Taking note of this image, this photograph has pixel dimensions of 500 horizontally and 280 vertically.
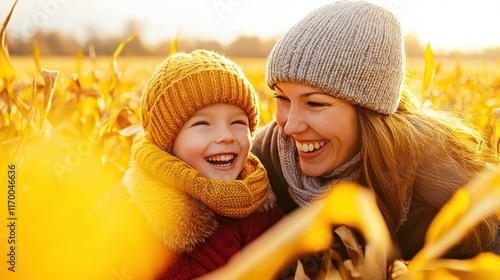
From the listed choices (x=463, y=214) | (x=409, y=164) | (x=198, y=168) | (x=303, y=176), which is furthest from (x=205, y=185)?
(x=463, y=214)

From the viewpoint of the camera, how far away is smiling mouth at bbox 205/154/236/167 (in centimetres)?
147

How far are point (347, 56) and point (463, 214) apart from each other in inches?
45.4

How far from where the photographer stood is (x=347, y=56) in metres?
1.58

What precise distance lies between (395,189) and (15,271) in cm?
104

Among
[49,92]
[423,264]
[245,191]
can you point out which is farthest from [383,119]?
[423,264]

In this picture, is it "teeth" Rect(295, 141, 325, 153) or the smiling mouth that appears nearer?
the smiling mouth

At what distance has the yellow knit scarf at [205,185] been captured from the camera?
4.53 ft

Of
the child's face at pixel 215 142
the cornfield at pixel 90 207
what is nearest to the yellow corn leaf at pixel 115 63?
the cornfield at pixel 90 207

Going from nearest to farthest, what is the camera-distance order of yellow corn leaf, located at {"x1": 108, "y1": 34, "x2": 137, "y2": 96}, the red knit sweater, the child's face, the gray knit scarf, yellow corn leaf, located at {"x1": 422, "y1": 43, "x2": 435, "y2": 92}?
the red knit sweater → the child's face → the gray knit scarf → yellow corn leaf, located at {"x1": 422, "y1": 43, "x2": 435, "y2": 92} → yellow corn leaf, located at {"x1": 108, "y1": 34, "x2": 137, "y2": 96}

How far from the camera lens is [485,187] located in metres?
0.44

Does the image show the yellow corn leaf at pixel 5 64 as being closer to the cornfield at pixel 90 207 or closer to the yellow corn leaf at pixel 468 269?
the cornfield at pixel 90 207

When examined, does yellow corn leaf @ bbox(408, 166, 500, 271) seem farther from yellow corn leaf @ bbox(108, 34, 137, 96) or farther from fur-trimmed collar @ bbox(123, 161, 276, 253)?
yellow corn leaf @ bbox(108, 34, 137, 96)

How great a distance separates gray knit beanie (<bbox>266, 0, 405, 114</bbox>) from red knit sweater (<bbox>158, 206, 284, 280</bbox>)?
42 cm

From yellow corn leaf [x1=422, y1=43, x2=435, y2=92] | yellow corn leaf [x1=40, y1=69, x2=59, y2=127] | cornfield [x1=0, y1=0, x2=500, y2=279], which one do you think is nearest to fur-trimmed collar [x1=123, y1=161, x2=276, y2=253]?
cornfield [x1=0, y1=0, x2=500, y2=279]
